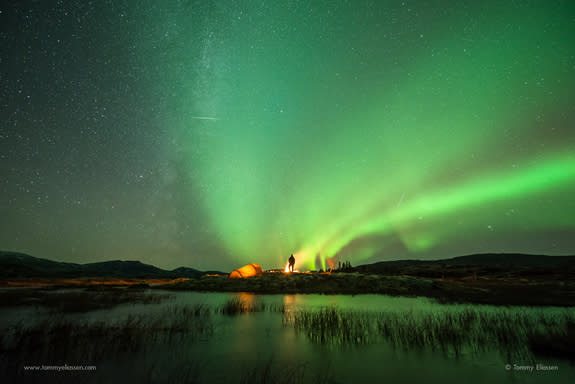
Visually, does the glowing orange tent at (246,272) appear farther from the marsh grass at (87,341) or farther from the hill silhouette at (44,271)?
the hill silhouette at (44,271)

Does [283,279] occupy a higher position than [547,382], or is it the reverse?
[283,279]

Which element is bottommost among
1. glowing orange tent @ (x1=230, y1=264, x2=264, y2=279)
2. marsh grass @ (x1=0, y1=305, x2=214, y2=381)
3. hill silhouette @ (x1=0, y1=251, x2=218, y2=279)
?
marsh grass @ (x1=0, y1=305, x2=214, y2=381)

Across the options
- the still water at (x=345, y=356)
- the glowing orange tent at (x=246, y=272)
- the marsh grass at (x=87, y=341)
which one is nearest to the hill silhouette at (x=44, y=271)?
the glowing orange tent at (x=246, y=272)

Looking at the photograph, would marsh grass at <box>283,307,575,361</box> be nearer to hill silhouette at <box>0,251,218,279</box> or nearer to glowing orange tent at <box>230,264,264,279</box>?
glowing orange tent at <box>230,264,264,279</box>

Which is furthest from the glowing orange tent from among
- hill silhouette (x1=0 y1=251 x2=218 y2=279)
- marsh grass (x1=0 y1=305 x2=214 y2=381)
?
hill silhouette (x1=0 y1=251 x2=218 y2=279)

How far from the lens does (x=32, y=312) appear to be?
16266mm

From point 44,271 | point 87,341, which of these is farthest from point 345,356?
point 44,271

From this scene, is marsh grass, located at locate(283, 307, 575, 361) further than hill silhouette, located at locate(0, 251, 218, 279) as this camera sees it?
No

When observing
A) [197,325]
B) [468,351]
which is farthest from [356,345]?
[197,325]

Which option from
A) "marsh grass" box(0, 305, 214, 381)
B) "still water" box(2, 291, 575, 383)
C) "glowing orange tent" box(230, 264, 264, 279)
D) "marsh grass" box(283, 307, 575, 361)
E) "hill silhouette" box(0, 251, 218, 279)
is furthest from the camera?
"hill silhouette" box(0, 251, 218, 279)

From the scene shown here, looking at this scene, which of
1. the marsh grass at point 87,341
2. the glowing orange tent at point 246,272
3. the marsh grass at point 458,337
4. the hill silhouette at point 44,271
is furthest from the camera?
the hill silhouette at point 44,271

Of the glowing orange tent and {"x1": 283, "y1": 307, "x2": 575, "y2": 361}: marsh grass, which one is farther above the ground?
the glowing orange tent

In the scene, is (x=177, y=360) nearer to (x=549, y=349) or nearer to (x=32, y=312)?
(x=549, y=349)

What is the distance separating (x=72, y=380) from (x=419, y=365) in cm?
888
